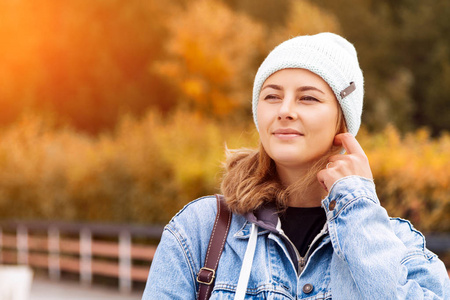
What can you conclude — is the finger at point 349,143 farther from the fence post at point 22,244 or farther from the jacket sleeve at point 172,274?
the fence post at point 22,244

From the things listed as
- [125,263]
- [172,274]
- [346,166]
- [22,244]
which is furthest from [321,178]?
[22,244]

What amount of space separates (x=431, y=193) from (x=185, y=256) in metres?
5.60

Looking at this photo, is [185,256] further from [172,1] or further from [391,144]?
[172,1]

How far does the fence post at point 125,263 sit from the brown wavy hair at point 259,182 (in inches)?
331

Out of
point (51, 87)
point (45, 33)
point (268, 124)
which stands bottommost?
point (268, 124)

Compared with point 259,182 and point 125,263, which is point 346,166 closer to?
point 259,182

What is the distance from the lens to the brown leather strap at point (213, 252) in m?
1.88

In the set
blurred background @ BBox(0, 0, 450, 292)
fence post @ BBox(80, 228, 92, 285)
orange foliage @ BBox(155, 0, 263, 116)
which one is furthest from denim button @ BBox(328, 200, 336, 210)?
orange foliage @ BBox(155, 0, 263, 116)

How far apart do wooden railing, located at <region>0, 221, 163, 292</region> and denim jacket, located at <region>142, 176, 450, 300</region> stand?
733cm

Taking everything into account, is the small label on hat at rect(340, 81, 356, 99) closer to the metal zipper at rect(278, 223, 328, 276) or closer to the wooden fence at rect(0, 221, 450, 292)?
the metal zipper at rect(278, 223, 328, 276)

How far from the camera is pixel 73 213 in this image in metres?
12.6

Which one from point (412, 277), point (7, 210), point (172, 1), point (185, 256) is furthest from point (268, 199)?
point (172, 1)

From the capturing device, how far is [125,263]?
1035 cm

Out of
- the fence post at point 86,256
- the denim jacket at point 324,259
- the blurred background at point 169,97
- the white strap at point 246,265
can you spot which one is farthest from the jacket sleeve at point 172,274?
the fence post at point 86,256
